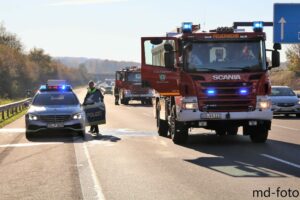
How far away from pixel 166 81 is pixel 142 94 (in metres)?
30.7

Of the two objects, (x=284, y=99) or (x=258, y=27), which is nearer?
(x=258, y=27)

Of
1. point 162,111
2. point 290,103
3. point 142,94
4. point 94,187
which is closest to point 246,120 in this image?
point 162,111

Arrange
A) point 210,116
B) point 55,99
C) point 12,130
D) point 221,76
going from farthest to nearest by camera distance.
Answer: point 12,130 < point 55,99 < point 210,116 < point 221,76

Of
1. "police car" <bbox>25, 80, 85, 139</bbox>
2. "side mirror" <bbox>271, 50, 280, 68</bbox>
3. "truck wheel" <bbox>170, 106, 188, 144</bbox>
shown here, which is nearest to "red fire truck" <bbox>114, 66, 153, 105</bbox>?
"police car" <bbox>25, 80, 85, 139</bbox>

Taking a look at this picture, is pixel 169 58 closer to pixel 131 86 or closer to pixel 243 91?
pixel 243 91

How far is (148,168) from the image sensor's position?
11359mm

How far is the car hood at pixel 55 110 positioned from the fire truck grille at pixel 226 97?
194 inches

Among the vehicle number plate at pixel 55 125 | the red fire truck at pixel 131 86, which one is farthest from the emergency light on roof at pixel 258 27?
the red fire truck at pixel 131 86

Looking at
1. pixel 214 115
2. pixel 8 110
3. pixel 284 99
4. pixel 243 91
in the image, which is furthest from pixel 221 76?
pixel 8 110

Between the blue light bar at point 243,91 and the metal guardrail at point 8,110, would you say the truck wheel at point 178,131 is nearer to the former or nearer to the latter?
the blue light bar at point 243,91

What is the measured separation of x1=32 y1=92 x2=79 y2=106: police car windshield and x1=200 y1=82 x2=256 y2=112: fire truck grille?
577 centimetres

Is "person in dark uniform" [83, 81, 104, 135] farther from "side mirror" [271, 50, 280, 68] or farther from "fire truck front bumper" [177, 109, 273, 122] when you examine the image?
"side mirror" [271, 50, 280, 68]

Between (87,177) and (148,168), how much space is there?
1499mm

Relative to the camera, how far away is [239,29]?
15.8m
